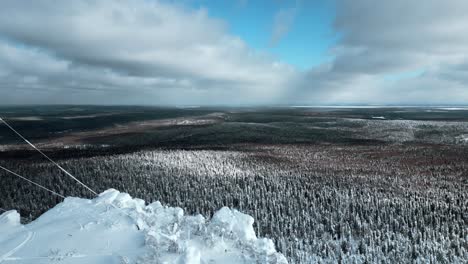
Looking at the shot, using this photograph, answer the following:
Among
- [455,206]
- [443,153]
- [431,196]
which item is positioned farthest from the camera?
[443,153]

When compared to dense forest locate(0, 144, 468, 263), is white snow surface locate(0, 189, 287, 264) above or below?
above

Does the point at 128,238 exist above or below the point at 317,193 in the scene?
above

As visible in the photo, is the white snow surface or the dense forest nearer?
the white snow surface

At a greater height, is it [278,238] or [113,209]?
[113,209]

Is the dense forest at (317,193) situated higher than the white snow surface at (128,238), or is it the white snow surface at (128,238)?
the white snow surface at (128,238)

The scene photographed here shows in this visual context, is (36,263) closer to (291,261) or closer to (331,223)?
(291,261)

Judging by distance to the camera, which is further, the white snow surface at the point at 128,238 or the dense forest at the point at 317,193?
the dense forest at the point at 317,193

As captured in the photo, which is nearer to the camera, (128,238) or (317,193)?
(128,238)

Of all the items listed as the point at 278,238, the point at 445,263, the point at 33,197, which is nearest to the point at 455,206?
the point at 445,263
